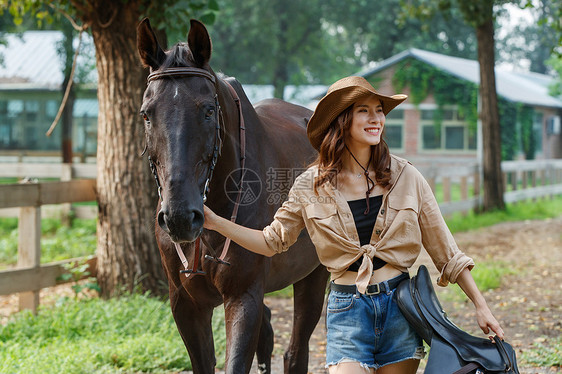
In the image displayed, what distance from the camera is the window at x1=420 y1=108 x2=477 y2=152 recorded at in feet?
91.0

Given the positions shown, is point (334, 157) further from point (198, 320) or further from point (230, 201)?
point (198, 320)

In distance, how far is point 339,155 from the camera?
2.89m

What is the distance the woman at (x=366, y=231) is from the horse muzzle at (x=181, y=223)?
10.2 inches

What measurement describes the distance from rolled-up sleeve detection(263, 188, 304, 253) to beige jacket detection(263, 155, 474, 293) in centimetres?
9

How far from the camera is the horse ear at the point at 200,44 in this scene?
296 centimetres

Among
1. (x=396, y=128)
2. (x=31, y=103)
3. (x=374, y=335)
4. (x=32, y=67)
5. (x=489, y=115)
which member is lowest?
(x=374, y=335)

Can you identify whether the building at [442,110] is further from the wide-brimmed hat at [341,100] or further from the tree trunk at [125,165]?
the wide-brimmed hat at [341,100]

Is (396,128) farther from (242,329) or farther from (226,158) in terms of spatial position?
(242,329)

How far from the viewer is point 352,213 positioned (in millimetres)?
2797

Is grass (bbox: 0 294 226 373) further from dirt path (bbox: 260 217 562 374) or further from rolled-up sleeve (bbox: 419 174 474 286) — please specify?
rolled-up sleeve (bbox: 419 174 474 286)

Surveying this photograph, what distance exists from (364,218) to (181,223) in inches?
31.4

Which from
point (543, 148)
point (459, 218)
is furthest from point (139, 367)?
point (543, 148)

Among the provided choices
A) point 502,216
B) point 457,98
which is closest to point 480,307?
point 502,216

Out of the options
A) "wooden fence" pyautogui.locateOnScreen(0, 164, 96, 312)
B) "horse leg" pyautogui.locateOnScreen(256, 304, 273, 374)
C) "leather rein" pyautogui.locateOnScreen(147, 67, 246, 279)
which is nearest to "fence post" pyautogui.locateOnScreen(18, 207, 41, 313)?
"wooden fence" pyautogui.locateOnScreen(0, 164, 96, 312)
